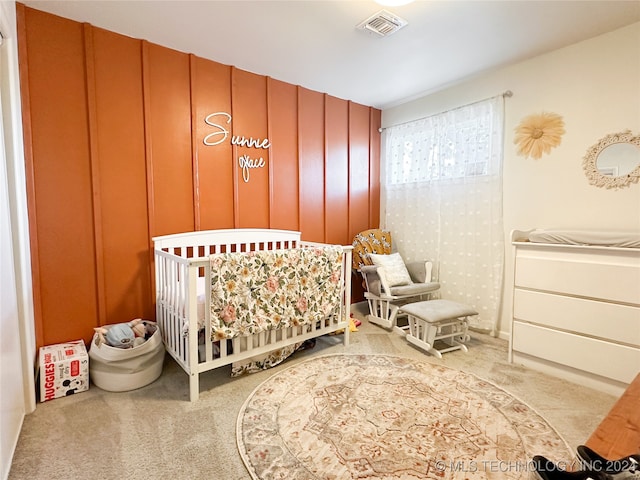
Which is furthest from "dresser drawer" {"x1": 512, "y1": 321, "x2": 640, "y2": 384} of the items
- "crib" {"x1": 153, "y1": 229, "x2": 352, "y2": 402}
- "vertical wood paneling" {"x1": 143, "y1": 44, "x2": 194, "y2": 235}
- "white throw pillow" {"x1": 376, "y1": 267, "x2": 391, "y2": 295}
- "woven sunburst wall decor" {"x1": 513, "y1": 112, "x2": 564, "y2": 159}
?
"vertical wood paneling" {"x1": 143, "y1": 44, "x2": 194, "y2": 235}

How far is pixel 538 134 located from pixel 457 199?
855mm

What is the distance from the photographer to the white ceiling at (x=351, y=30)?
1991 millimetres

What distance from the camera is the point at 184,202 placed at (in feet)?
8.71

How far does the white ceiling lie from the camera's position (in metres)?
1.99

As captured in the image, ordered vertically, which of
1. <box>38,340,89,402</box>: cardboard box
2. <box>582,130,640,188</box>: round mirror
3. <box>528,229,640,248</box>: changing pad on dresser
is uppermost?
<box>582,130,640,188</box>: round mirror

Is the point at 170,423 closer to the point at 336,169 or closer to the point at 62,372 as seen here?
the point at 62,372

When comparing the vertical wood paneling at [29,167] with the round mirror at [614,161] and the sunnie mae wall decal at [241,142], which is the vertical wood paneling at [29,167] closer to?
the sunnie mae wall decal at [241,142]

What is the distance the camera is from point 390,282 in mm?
3182

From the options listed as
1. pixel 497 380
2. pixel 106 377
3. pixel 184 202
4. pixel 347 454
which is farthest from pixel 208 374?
pixel 497 380

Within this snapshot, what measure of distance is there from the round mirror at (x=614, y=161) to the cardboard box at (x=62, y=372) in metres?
3.83

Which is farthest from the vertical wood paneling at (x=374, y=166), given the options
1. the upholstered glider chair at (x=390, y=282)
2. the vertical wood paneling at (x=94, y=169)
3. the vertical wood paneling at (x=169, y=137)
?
the vertical wood paneling at (x=94, y=169)

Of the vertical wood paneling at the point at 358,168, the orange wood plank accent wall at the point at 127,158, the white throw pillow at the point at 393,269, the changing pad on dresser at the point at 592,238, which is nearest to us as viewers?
the changing pad on dresser at the point at 592,238

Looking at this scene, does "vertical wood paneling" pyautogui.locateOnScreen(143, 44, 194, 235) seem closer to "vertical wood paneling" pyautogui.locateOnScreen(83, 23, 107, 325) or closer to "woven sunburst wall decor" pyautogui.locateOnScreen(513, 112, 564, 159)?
"vertical wood paneling" pyautogui.locateOnScreen(83, 23, 107, 325)

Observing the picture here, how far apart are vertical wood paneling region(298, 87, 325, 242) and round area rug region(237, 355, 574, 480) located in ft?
5.58
